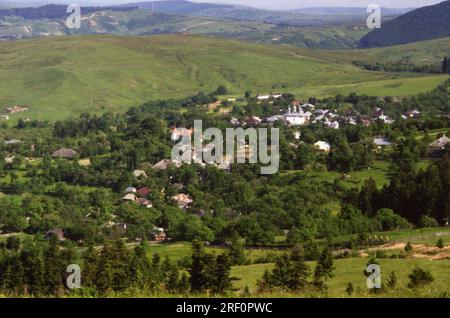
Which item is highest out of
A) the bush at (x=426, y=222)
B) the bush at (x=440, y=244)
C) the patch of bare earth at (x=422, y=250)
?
the bush at (x=440, y=244)

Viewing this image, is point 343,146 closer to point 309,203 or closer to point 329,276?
point 309,203

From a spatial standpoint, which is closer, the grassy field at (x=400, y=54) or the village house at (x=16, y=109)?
the village house at (x=16, y=109)

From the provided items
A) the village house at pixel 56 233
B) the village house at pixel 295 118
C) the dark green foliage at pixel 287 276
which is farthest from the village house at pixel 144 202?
the village house at pixel 295 118

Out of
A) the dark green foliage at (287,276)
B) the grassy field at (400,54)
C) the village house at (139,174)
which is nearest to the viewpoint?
the dark green foliage at (287,276)

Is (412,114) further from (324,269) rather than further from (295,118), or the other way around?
(324,269)

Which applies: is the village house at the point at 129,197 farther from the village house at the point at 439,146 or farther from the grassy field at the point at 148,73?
the grassy field at the point at 148,73

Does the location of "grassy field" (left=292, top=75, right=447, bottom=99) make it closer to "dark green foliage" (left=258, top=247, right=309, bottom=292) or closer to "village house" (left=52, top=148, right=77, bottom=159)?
"village house" (left=52, top=148, right=77, bottom=159)

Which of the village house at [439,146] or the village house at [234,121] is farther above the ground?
the village house at [439,146]
